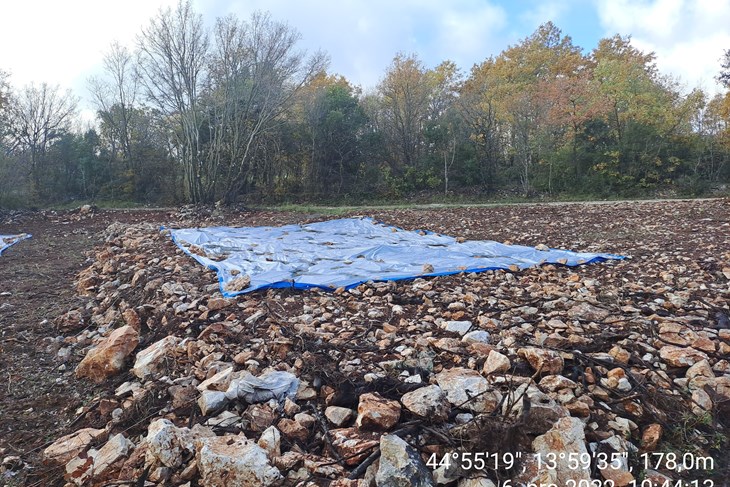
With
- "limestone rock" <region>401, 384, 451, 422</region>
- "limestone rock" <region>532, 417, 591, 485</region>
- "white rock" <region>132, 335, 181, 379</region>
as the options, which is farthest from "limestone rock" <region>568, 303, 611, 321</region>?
"white rock" <region>132, 335, 181, 379</region>

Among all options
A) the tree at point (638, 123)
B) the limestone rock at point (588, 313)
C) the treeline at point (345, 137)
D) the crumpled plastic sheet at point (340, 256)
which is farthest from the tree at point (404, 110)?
the limestone rock at point (588, 313)

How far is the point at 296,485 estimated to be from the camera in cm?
167

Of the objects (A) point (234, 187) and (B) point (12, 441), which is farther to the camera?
(A) point (234, 187)

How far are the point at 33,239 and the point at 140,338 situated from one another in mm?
7694

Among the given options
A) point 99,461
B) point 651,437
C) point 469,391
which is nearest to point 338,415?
point 469,391

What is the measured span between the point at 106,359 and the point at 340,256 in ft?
10.2

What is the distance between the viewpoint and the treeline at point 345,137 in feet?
43.3

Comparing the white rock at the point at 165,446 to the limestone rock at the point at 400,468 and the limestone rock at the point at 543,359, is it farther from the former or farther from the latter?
the limestone rock at the point at 543,359

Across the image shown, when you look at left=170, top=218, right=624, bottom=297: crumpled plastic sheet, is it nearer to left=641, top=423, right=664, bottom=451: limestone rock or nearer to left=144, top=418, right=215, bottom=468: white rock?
left=144, top=418, right=215, bottom=468: white rock

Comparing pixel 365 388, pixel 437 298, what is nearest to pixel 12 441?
pixel 365 388

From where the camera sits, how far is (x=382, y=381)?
7.32 ft

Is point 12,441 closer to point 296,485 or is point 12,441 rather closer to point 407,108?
point 296,485

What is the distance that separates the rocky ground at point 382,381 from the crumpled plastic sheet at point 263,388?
0.01 metres

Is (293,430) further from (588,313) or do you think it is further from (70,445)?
(588,313)
